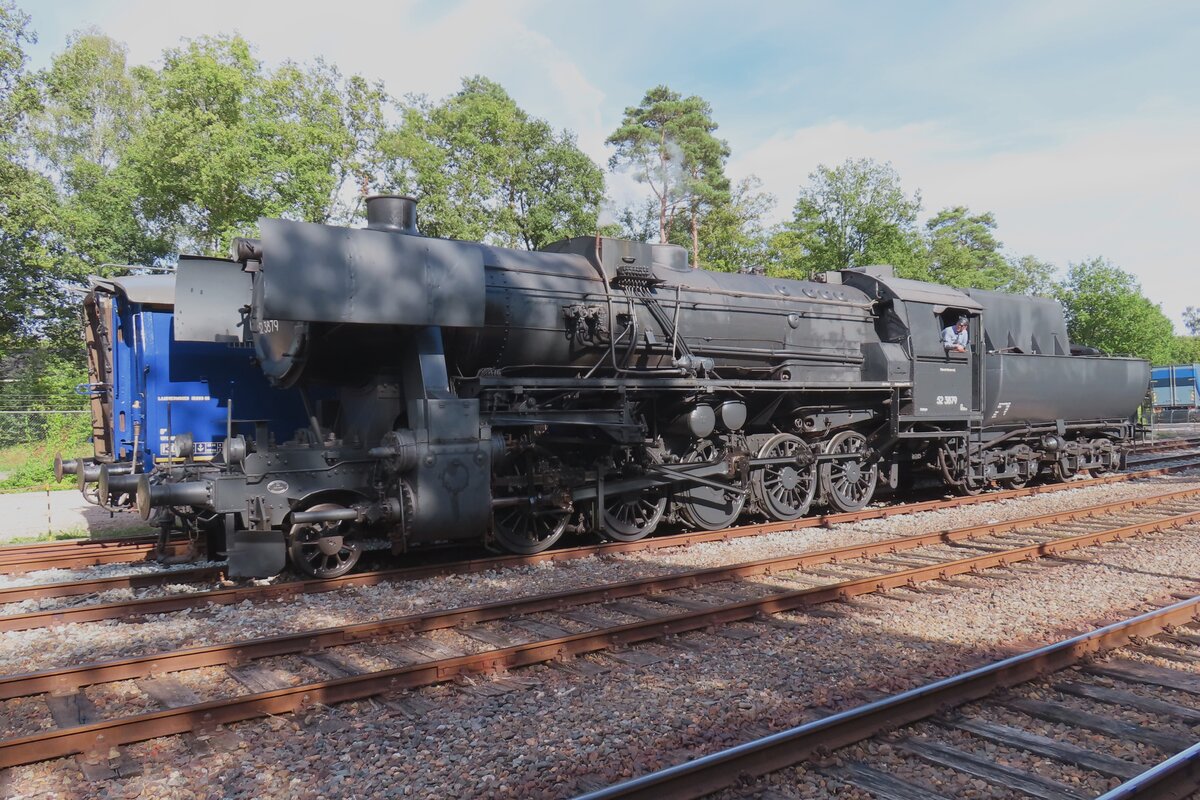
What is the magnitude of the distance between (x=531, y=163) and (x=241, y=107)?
13.7 metres

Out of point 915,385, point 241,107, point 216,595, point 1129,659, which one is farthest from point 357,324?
point 241,107

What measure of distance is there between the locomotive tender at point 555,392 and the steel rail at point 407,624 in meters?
1.24

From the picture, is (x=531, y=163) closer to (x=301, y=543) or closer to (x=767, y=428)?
(x=767, y=428)

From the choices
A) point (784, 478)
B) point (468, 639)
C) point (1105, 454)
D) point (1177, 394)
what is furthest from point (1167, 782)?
point (1177, 394)

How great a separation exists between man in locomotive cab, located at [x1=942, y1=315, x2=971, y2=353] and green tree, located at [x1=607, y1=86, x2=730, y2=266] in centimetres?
2501

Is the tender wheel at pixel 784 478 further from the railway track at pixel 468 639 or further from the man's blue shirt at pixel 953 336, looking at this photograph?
the man's blue shirt at pixel 953 336

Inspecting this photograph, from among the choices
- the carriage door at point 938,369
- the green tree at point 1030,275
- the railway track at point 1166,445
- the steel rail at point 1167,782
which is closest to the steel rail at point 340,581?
the carriage door at point 938,369

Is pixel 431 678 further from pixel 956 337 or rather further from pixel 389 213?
pixel 956 337

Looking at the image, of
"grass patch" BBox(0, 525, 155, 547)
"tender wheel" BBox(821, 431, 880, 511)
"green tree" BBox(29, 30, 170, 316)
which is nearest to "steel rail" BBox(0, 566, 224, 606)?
"grass patch" BBox(0, 525, 155, 547)

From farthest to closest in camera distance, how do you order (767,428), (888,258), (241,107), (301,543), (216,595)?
(888,258) < (241,107) < (767,428) < (301,543) < (216,595)

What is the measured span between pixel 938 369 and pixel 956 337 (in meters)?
0.92

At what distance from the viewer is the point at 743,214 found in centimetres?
3928

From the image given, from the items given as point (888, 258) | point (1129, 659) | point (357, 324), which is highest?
point (888, 258)

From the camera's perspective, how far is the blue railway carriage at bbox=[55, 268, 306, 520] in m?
10.1
